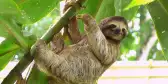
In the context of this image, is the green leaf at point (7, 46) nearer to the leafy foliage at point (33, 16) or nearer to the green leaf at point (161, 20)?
the leafy foliage at point (33, 16)

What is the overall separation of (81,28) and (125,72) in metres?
2.18

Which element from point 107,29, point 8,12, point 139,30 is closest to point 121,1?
point 107,29

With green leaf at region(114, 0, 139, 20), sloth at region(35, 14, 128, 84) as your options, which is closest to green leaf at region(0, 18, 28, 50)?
sloth at region(35, 14, 128, 84)

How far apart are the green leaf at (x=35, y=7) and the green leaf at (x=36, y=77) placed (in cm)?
25

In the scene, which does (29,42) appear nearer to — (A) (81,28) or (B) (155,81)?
(A) (81,28)

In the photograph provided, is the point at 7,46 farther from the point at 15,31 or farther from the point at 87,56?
the point at 87,56

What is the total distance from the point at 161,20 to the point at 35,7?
669mm

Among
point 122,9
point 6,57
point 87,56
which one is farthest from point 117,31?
point 6,57

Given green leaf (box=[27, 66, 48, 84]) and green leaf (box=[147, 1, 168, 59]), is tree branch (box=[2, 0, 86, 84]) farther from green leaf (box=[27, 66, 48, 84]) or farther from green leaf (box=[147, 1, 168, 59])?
green leaf (box=[147, 1, 168, 59])

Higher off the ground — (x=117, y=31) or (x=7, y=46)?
(x=7, y=46)

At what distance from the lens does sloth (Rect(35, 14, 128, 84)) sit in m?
1.92

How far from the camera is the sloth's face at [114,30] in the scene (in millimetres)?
2189

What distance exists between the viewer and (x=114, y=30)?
7.24 ft

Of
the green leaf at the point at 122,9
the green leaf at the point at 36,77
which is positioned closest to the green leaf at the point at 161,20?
the green leaf at the point at 122,9
